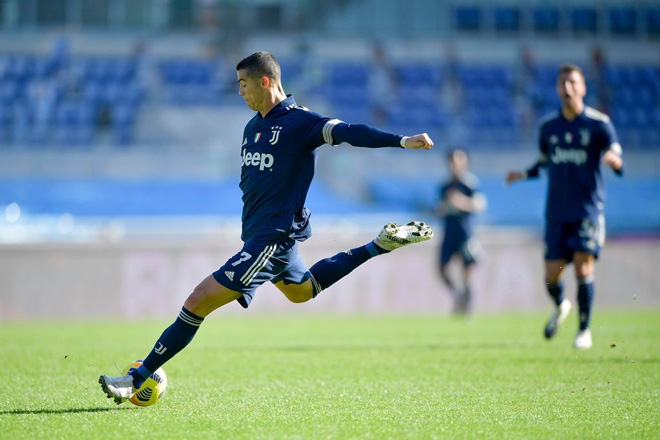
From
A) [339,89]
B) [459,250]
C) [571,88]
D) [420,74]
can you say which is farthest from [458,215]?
[420,74]

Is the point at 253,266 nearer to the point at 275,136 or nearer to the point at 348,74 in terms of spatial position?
the point at 275,136

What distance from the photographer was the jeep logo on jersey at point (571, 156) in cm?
973

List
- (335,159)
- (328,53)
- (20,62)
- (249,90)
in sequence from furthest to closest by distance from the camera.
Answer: (328,53) → (20,62) → (335,159) → (249,90)

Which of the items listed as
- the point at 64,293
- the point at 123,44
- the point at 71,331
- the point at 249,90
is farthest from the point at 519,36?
the point at 249,90

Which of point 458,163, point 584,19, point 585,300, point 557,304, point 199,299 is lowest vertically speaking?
point 557,304

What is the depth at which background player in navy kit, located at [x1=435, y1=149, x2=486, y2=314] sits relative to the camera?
15.1m

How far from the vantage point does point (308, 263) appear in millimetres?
16641

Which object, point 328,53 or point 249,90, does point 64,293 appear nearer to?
point 249,90

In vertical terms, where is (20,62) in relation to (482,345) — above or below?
above

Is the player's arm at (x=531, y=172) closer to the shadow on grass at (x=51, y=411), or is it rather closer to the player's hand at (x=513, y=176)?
the player's hand at (x=513, y=176)

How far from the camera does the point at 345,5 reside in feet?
108

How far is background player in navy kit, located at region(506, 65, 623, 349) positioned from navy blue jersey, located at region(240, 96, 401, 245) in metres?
3.88

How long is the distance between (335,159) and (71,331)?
50.6 feet

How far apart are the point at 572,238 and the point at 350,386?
140 inches
